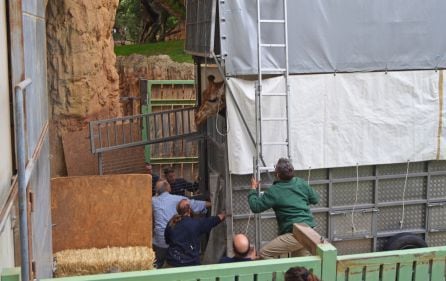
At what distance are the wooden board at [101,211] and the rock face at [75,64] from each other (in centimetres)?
549

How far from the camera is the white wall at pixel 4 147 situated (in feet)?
9.80

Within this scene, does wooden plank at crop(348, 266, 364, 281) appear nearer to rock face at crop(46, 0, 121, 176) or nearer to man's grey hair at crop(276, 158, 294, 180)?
man's grey hair at crop(276, 158, 294, 180)

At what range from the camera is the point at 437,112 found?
8.18m

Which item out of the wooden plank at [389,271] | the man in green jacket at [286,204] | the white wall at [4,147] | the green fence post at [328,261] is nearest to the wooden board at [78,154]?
the man in green jacket at [286,204]

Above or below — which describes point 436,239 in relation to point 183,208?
below

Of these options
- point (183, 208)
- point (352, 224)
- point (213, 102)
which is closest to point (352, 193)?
point (352, 224)

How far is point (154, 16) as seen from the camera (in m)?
29.8

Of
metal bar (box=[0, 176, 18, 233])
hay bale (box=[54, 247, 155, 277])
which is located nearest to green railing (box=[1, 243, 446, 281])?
metal bar (box=[0, 176, 18, 233])

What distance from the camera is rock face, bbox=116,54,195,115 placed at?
A: 56.6 ft

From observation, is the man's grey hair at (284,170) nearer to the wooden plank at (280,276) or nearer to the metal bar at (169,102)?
the wooden plank at (280,276)

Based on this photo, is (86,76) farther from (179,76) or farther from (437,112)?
(437,112)

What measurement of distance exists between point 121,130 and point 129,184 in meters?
6.68

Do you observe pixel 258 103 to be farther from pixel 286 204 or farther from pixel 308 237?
pixel 308 237

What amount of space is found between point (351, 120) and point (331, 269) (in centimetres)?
367
